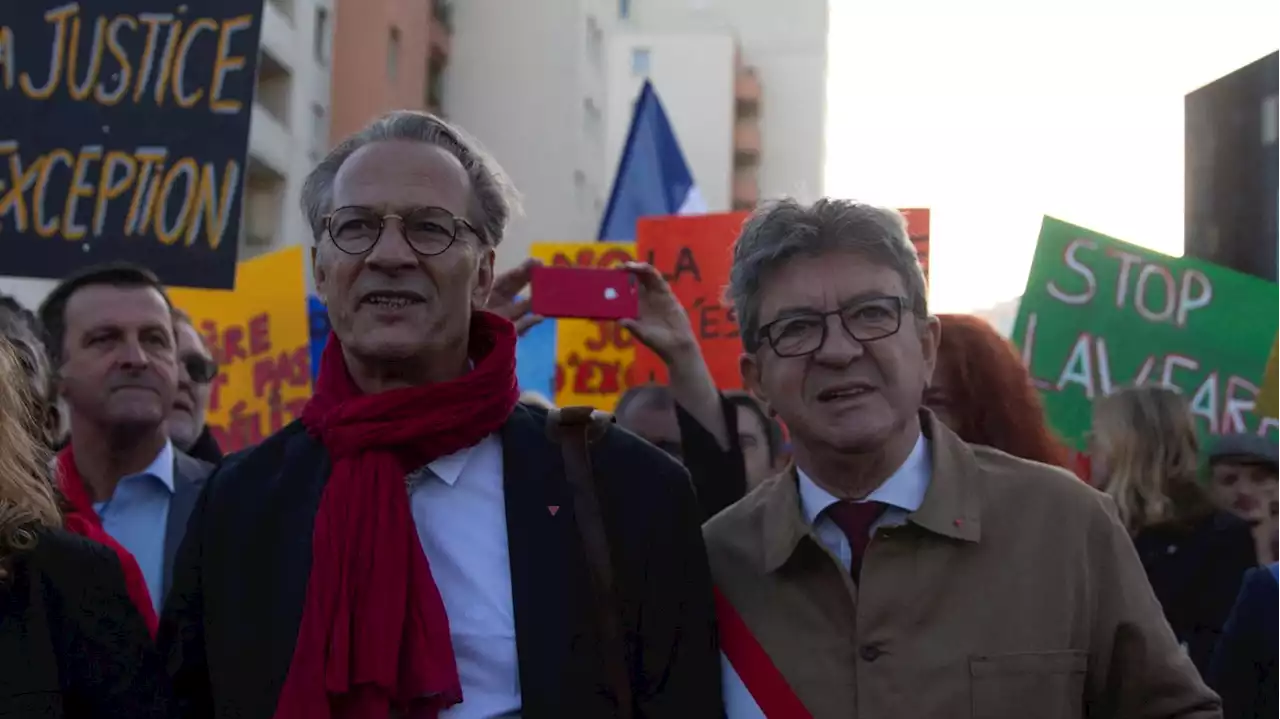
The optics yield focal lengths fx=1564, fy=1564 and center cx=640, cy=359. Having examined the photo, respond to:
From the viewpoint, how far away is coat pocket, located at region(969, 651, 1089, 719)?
8.14 feet

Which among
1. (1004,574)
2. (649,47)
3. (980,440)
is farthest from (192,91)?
(649,47)

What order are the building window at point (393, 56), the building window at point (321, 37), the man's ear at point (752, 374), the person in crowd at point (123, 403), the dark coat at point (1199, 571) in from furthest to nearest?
the building window at point (393, 56)
the building window at point (321, 37)
the dark coat at point (1199, 571)
the person in crowd at point (123, 403)
the man's ear at point (752, 374)

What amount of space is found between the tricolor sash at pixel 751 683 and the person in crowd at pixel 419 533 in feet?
0.30

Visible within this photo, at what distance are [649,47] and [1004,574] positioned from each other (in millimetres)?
51885

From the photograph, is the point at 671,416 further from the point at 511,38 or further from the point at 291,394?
the point at 511,38

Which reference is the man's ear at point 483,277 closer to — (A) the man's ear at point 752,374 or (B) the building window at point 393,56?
(A) the man's ear at point 752,374

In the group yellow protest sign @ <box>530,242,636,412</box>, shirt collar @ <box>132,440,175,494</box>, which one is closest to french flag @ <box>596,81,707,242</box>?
yellow protest sign @ <box>530,242,636,412</box>

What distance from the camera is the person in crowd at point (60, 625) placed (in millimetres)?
2191

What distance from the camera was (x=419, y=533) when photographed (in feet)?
8.09

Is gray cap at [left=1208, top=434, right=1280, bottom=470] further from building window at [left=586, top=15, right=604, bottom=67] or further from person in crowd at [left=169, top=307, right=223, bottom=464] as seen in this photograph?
building window at [left=586, top=15, right=604, bottom=67]

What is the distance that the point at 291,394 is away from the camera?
24.3 feet

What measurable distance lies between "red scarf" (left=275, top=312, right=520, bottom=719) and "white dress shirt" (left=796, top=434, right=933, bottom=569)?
56 centimetres

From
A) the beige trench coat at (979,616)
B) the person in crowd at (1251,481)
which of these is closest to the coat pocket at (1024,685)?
the beige trench coat at (979,616)

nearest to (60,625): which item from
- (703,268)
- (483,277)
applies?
(483,277)
